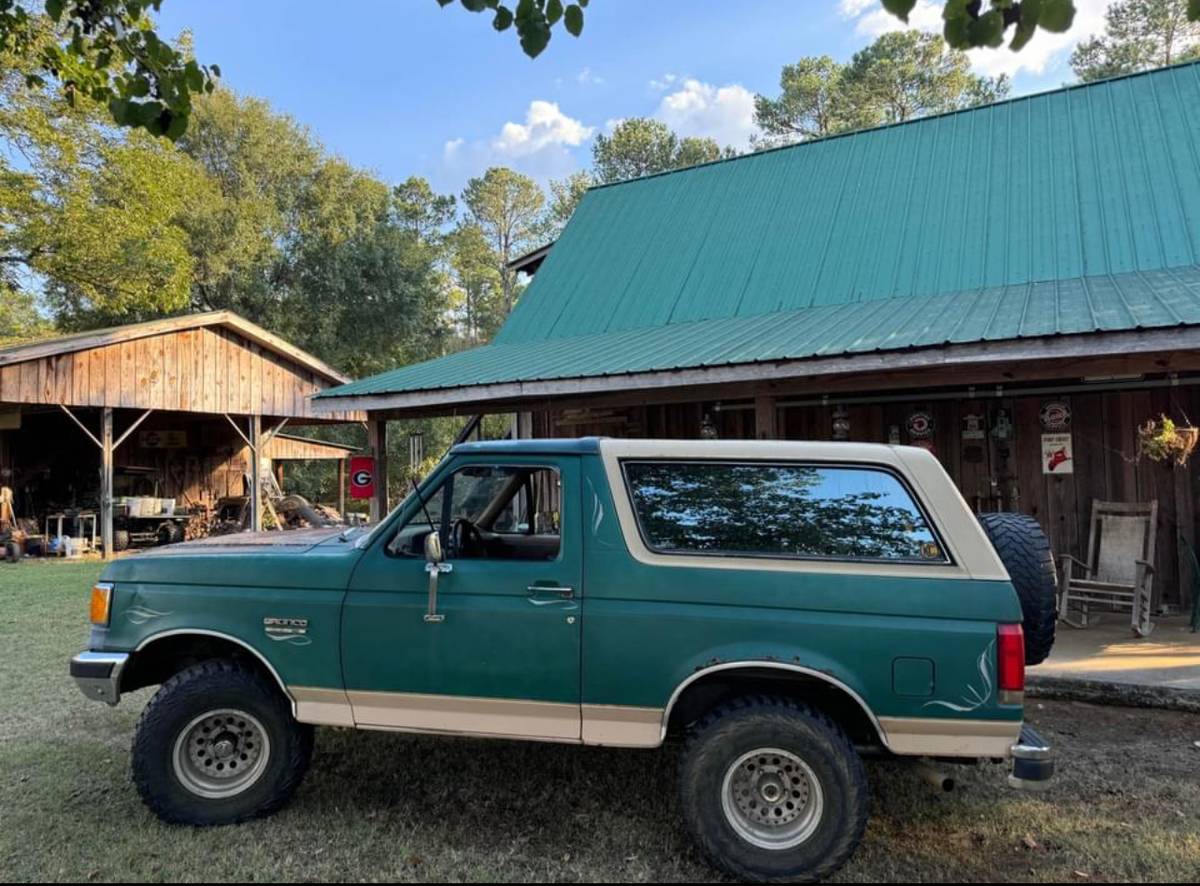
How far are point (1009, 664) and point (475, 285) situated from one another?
42.3 m

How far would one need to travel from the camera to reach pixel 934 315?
711 cm

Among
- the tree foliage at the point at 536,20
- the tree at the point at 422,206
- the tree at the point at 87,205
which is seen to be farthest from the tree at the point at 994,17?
the tree at the point at 422,206

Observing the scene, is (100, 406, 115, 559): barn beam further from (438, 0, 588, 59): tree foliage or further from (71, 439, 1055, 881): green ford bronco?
(438, 0, 588, 59): tree foliage

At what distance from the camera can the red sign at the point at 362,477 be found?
8.68 meters

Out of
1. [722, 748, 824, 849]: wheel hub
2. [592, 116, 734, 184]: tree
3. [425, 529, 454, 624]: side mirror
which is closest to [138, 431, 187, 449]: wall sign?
[425, 529, 454, 624]: side mirror

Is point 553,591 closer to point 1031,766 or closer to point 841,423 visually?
point 1031,766

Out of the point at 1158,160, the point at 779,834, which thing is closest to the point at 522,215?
the point at 1158,160

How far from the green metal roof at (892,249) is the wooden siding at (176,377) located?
564cm

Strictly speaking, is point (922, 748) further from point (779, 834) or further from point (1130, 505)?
point (1130, 505)

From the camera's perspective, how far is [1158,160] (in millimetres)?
8867

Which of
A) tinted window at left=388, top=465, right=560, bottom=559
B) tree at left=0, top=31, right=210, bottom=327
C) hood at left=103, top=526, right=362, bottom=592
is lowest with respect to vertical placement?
hood at left=103, top=526, right=362, bottom=592

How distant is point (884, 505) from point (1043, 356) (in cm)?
303

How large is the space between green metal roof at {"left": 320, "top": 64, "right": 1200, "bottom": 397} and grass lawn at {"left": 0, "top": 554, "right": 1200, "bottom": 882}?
10.2ft

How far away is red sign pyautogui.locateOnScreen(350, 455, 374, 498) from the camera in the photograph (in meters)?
8.68
